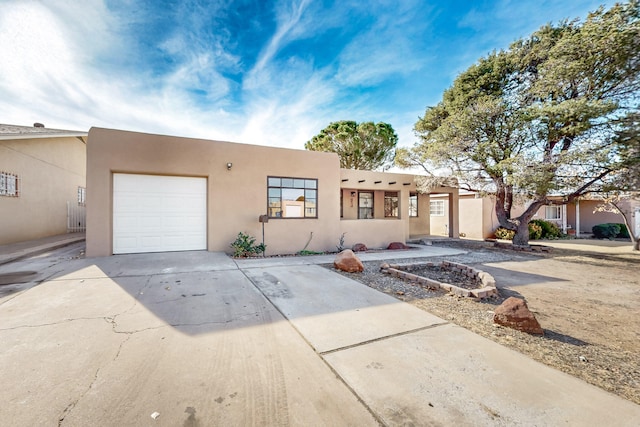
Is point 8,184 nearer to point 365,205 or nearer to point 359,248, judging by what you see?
point 359,248

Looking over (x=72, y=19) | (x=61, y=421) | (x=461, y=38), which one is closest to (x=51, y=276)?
(x=61, y=421)

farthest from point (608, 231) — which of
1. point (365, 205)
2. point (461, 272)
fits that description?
point (461, 272)

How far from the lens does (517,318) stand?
11.0 feet

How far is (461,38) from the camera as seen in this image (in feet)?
29.7

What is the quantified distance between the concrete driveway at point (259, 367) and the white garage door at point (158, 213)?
10.9 feet

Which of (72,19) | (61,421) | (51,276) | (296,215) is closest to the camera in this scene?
(61,421)

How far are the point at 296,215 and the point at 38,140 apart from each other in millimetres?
10327

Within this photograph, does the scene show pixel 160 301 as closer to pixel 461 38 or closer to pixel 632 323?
pixel 632 323

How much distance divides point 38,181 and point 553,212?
29.8 metres

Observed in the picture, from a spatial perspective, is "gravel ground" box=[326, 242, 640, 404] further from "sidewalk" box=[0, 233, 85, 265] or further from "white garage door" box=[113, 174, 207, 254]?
"sidewalk" box=[0, 233, 85, 265]

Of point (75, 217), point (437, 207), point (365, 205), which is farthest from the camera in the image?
point (437, 207)

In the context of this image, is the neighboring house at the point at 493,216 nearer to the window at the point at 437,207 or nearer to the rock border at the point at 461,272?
the window at the point at 437,207

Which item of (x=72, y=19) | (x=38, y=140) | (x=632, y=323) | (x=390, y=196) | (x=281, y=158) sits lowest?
(x=632, y=323)

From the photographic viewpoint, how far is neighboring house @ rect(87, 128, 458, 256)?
716 cm
